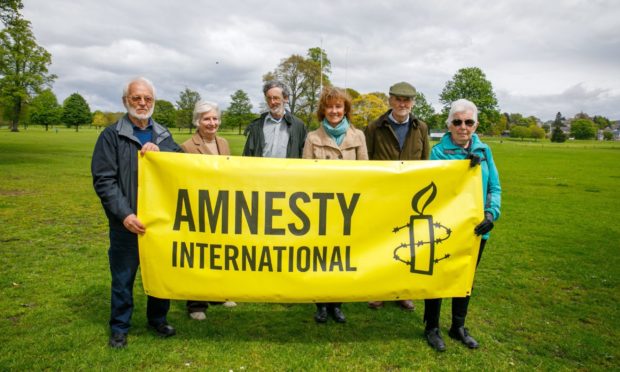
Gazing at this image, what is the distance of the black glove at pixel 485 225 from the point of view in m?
4.26

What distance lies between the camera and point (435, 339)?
457 centimetres

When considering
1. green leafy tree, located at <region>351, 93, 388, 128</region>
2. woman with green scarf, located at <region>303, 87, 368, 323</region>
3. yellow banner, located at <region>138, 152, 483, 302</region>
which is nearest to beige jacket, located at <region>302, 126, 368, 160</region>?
woman with green scarf, located at <region>303, 87, 368, 323</region>

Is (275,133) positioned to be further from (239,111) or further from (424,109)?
(424,109)

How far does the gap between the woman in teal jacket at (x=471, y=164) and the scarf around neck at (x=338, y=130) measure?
1100 millimetres

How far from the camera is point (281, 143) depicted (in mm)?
5379

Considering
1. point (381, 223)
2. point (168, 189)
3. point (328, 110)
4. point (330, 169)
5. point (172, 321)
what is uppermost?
point (328, 110)

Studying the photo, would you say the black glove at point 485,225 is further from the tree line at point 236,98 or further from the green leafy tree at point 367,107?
the green leafy tree at point 367,107

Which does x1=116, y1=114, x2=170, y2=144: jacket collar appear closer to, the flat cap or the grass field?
the grass field

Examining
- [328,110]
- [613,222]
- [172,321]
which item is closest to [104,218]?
[172,321]

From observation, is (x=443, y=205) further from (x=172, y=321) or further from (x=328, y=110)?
(x=172, y=321)

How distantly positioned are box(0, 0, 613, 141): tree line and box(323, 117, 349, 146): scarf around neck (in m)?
9.30

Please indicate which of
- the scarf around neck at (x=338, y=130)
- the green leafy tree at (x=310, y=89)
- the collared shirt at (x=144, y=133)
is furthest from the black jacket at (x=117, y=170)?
the green leafy tree at (x=310, y=89)

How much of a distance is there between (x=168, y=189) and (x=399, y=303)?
361 cm

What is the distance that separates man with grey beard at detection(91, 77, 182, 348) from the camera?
408 centimetres
